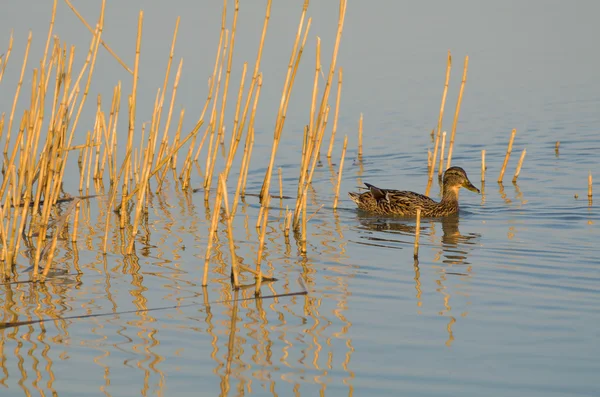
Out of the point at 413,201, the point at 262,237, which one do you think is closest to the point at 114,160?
the point at 413,201

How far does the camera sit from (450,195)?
12.0m

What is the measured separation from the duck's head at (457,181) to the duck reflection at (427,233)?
1.53 feet

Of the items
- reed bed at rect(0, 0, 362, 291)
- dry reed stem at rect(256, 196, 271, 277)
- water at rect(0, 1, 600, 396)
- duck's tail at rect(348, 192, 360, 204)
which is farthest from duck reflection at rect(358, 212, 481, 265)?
dry reed stem at rect(256, 196, 271, 277)

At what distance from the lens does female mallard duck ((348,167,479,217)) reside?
11.9m

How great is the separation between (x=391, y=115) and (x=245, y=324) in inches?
500

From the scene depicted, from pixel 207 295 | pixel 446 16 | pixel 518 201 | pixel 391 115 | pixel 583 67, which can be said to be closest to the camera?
pixel 207 295

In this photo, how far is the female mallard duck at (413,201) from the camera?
11875 millimetres

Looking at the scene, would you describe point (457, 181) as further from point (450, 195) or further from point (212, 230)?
point (212, 230)

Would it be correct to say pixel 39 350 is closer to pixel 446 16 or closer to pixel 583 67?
pixel 583 67

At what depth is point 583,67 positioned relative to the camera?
23.2 m

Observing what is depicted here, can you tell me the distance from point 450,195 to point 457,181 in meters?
0.22

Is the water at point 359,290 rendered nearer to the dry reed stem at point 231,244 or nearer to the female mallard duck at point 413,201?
the dry reed stem at point 231,244

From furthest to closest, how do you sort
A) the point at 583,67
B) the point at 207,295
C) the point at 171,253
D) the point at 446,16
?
the point at 446,16 < the point at 583,67 < the point at 171,253 < the point at 207,295

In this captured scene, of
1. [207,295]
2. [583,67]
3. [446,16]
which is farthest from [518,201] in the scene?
[446,16]
